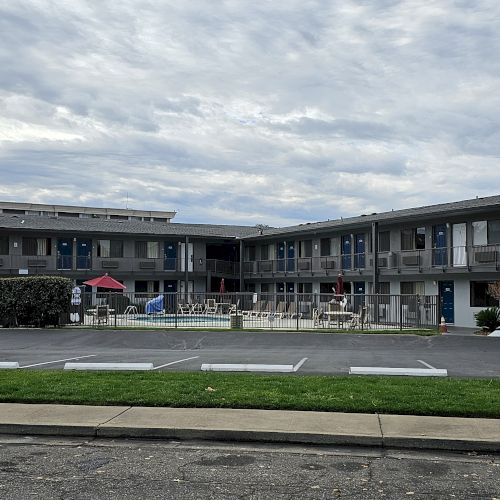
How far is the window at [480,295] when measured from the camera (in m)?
32.6

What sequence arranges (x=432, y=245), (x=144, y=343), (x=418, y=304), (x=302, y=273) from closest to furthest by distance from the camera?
(x=144, y=343), (x=418, y=304), (x=432, y=245), (x=302, y=273)

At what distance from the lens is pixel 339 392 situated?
1160 cm

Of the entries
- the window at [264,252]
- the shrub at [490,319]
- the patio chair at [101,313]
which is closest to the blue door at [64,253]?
the window at [264,252]

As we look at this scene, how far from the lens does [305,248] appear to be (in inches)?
1799

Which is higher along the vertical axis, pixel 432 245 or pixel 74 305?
pixel 432 245

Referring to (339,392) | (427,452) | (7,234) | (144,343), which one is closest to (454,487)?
(427,452)

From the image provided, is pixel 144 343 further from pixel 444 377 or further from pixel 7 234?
pixel 7 234

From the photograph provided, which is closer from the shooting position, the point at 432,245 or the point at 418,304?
the point at 418,304

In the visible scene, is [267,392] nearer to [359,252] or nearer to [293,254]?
[359,252]

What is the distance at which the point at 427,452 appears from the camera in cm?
858

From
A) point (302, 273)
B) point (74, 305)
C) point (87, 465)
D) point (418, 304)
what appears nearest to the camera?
point (87, 465)

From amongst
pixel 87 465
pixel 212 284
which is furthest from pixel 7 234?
pixel 87 465

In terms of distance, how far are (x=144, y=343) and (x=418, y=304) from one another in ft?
36.0

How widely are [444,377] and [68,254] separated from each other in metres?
36.6
